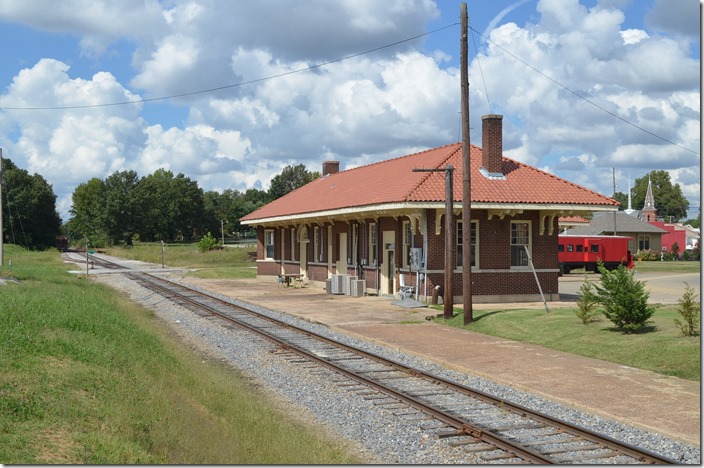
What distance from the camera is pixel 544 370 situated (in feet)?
42.9

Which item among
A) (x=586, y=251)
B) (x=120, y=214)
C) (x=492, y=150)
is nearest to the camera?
(x=492, y=150)

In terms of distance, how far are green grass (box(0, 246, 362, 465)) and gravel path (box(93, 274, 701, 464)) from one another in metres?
0.40

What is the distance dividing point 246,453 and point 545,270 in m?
20.5

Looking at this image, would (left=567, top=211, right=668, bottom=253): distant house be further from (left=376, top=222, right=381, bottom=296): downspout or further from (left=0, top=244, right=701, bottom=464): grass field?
(left=0, top=244, right=701, bottom=464): grass field

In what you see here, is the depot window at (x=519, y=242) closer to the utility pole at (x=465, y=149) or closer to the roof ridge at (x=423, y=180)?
the roof ridge at (x=423, y=180)

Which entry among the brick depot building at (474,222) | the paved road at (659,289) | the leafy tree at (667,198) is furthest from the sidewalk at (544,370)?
the leafy tree at (667,198)

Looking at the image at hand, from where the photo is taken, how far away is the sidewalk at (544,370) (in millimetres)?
9820

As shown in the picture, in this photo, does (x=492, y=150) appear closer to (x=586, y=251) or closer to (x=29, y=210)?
(x=586, y=251)

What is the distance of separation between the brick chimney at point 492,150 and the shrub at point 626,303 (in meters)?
12.0

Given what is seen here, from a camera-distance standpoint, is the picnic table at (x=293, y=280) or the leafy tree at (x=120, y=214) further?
the leafy tree at (x=120, y=214)

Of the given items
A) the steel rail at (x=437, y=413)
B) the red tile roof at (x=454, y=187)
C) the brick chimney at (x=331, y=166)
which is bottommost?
the steel rail at (x=437, y=413)

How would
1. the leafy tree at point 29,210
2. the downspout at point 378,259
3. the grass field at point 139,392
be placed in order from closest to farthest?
1. the grass field at point 139,392
2. the downspout at point 378,259
3. the leafy tree at point 29,210

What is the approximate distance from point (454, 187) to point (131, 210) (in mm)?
107696

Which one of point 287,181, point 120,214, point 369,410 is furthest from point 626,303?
point 287,181
